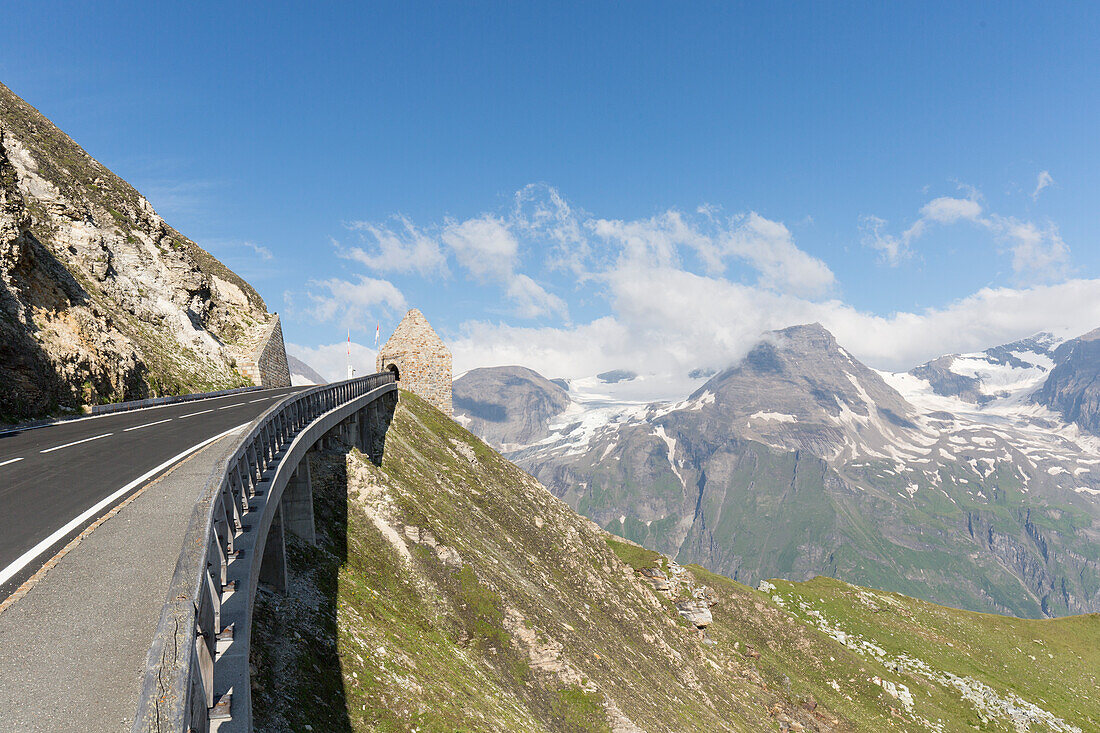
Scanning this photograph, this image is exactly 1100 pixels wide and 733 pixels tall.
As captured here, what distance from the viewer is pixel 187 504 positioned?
12.1 metres

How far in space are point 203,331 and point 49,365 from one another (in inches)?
894

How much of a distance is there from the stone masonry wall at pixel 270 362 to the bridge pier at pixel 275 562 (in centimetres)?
3630

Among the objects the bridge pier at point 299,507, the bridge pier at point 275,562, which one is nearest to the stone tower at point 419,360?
the bridge pier at point 299,507

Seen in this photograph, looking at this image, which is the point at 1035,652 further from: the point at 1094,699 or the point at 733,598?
the point at 733,598

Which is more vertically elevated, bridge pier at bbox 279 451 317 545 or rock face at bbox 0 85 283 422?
rock face at bbox 0 85 283 422

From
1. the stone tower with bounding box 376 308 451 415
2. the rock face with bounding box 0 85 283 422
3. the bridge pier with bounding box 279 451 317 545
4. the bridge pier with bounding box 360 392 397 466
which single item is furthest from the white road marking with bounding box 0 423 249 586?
the stone tower with bounding box 376 308 451 415

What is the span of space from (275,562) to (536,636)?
13.5 metres

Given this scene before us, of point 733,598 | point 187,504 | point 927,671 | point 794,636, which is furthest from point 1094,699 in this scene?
point 187,504

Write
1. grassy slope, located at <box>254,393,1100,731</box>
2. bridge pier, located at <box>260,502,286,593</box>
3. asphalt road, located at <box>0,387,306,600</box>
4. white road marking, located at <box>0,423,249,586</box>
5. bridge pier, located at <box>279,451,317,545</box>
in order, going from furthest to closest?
bridge pier, located at <box>279,451,317,545</box> < grassy slope, located at <box>254,393,1100,731</box> < bridge pier, located at <box>260,502,286,593</box> < asphalt road, located at <box>0,387,306,600</box> < white road marking, located at <box>0,423,249,586</box>

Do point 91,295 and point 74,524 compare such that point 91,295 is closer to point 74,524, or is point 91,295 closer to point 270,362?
point 270,362

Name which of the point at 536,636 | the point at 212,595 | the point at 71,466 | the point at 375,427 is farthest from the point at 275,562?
the point at 375,427

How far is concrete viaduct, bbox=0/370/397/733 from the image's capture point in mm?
5785

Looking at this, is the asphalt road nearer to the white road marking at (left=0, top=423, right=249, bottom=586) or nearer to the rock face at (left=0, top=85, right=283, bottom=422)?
the white road marking at (left=0, top=423, right=249, bottom=586)

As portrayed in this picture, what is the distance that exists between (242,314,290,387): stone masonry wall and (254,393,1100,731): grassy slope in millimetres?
13244
